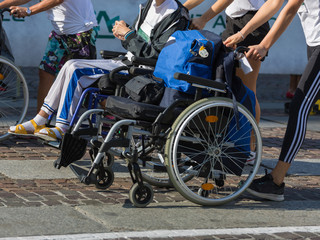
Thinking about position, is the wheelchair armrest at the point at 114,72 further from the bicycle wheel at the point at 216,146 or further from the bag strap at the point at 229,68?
the bag strap at the point at 229,68

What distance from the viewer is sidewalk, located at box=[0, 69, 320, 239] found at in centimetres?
427

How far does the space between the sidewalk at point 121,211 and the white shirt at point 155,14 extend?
111 centimetres

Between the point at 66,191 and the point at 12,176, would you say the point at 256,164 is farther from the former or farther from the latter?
the point at 12,176

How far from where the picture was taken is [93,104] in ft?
18.7

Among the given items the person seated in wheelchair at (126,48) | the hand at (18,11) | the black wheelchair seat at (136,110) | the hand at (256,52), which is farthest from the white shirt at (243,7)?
the black wheelchair seat at (136,110)

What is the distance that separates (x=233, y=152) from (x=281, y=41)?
256 inches

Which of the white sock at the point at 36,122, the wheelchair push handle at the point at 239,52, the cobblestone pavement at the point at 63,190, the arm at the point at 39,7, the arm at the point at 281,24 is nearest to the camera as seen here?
the cobblestone pavement at the point at 63,190

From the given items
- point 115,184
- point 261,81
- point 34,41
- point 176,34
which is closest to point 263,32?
point 176,34

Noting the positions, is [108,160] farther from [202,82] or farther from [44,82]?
[44,82]

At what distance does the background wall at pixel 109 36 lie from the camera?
9859 mm

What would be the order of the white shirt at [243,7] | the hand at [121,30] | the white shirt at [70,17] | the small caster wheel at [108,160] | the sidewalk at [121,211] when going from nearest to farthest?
the sidewalk at [121,211]
the small caster wheel at [108,160]
the hand at [121,30]
the white shirt at [243,7]
the white shirt at [70,17]

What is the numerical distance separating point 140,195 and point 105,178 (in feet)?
1.79

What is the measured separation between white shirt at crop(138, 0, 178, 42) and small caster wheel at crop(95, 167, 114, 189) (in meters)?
1.08

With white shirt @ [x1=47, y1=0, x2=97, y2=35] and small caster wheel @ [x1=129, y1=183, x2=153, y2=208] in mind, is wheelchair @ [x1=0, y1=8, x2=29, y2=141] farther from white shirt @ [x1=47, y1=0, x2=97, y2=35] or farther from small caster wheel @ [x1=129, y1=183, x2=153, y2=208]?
small caster wheel @ [x1=129, y1=183, x2=153, y2=208]
